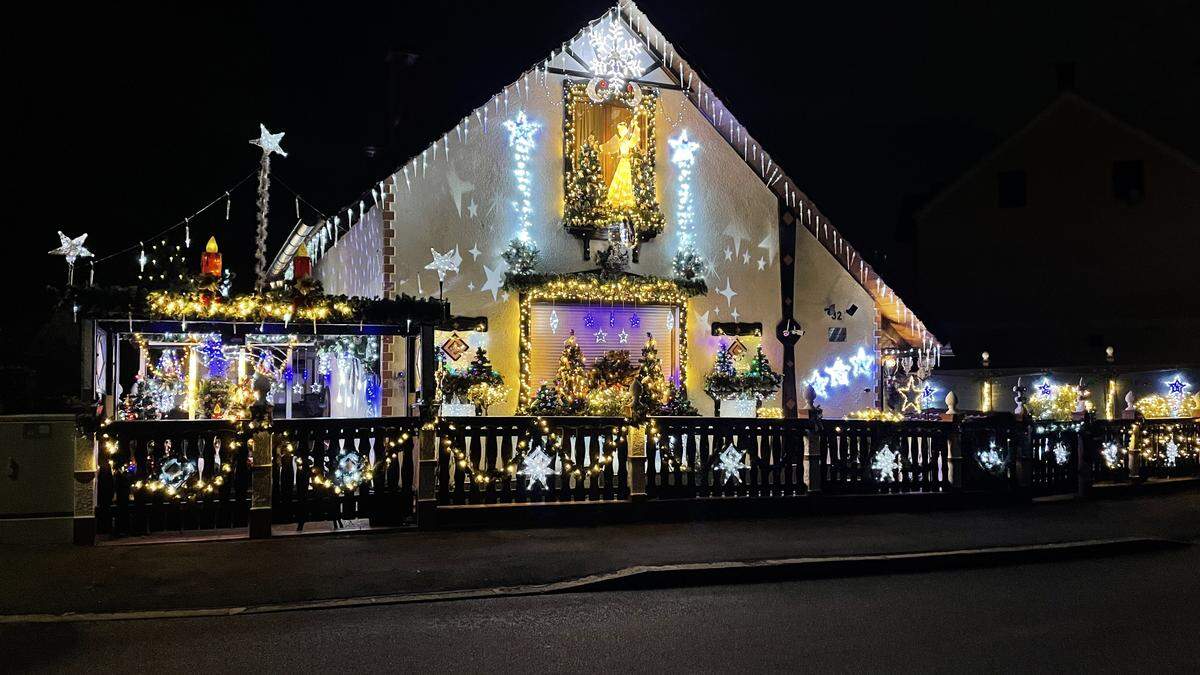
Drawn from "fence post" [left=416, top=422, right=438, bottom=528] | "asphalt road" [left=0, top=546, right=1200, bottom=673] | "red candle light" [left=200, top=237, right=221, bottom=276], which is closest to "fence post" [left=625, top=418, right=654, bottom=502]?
"fence post" [left=416, top=422, right=438, bottom=528]

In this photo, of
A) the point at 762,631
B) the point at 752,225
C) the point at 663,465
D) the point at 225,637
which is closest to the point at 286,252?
the point at 752,225

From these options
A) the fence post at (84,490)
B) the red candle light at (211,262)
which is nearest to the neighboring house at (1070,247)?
the red candle light at (211,262)

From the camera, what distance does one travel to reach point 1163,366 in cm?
2428

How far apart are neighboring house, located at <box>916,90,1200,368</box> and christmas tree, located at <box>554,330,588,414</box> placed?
61.9ft

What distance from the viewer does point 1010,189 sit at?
30125 millimetres

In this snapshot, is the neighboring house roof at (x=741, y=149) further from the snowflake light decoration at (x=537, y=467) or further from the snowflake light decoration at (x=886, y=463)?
the snowflake light decoration at (x=537, y=467)

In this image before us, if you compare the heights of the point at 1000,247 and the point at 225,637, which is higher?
the point at 1000,247

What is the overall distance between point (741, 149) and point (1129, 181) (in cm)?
1715

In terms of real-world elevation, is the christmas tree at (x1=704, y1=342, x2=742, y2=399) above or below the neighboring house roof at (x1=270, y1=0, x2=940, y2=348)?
below

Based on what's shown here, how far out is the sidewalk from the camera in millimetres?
7133

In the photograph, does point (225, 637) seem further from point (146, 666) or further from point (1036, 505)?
point (1036, 505)

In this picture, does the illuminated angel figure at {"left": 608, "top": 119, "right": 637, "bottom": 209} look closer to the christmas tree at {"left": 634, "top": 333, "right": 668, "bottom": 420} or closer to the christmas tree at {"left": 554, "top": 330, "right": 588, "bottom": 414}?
the christmas tree at {"left": 634, "top": 333, "right": 668, "bottom": 420}

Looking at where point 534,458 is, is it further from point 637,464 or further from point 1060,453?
point 1060,453

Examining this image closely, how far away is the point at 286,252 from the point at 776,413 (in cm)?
1048
